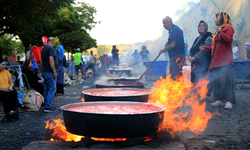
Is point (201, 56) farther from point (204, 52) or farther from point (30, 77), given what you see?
point (30, 77)

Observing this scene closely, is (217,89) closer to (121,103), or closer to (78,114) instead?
(121,103)

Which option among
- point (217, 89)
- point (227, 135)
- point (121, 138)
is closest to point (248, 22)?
point (217, 89)

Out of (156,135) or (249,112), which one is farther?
(249,112)

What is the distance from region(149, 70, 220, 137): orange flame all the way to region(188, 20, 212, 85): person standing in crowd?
259 millimetres

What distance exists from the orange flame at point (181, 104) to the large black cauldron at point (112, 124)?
678 millimetres

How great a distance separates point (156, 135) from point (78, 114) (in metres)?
1.18

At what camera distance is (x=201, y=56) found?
19.8 feet

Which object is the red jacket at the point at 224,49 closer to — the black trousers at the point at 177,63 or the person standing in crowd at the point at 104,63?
the black trousers at the point at 177,63

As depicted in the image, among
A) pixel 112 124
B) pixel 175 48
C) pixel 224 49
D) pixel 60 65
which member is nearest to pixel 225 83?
pixel 224 49

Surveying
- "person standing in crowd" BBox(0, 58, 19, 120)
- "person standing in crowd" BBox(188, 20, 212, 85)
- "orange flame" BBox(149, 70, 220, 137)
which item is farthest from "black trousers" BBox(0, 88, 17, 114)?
"person standing in crowd" BBox(188, 20, 212, 85)

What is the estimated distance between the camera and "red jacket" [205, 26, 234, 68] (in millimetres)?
5120

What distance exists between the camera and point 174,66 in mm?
5527

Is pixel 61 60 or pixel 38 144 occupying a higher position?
pixel 61 60

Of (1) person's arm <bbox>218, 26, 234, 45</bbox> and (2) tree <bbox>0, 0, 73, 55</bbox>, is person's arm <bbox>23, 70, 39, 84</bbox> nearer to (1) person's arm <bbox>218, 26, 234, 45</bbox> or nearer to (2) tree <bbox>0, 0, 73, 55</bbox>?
(2) tree <bbox>0, 0, 73, 55</bbox>
